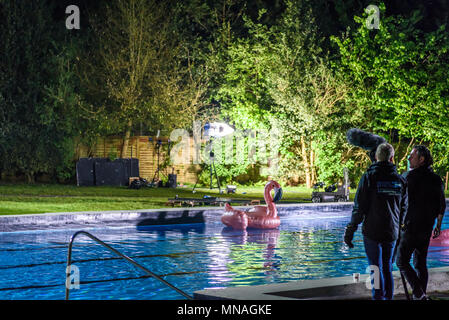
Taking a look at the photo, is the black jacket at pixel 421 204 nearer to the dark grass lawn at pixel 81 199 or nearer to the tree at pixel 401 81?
the dark grass lawn at pixel 81 199

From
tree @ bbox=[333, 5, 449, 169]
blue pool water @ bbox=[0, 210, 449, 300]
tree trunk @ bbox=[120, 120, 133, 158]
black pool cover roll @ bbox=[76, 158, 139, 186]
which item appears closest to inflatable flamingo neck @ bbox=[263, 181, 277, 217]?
blue pool water @ bbox=[0, 210, 449, 300]

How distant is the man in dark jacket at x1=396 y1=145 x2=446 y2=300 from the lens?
6566mm

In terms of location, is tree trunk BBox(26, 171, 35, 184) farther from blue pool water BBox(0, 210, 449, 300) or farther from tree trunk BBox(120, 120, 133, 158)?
blue pool water BBox(0, 210, 449, 300)

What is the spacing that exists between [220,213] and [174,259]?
543 cm

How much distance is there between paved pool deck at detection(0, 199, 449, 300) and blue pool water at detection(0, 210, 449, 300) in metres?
0.20

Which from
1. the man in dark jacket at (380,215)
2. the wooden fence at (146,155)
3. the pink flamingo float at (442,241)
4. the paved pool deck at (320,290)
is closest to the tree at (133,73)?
the wooden fence at (146,155)

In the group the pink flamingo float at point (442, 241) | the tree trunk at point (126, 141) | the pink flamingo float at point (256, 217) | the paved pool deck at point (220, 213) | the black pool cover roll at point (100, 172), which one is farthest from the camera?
the tree trunk at point (126, 141)

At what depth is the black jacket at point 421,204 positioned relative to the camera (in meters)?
6.57

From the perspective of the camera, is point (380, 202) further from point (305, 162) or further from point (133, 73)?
point (133, 73)

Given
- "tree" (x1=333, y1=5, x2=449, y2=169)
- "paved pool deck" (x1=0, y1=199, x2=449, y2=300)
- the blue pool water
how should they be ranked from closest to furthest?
"paved pool deck" (x1=0, y1=199, x2=449, y2=300)
the blue pool water
"tree" (x1=333, y1=5, x2=449, y2=169)

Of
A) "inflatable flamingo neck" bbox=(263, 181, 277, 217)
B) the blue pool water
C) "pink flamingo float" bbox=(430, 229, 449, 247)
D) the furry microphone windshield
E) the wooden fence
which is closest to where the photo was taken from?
the furry microphone windshield

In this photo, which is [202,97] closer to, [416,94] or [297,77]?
[297,77]

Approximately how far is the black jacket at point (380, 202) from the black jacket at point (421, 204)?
0.27 metres

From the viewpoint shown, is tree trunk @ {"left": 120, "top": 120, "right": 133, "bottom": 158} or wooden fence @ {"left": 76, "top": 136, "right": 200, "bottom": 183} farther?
wooden fence @ {"left": 76, "top": 136, "right": 200, "bottom": 183}
